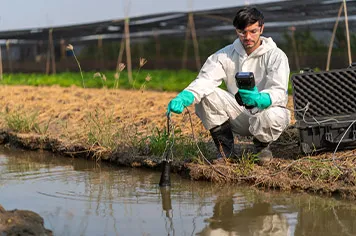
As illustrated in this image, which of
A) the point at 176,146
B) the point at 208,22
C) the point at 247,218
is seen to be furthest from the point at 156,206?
the point at 208,22

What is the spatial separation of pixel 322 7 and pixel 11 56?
36.3 ft

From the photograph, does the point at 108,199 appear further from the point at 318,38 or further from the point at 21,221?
the point at 318,38

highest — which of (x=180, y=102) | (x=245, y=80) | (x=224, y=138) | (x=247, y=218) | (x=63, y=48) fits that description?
(x=63, y=48)

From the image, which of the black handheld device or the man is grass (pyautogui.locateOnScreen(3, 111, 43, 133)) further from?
the black handheld device

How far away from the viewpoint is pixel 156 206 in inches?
181

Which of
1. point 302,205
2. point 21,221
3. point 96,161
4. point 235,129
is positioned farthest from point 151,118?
point 21,221

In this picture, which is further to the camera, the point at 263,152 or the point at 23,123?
the point at 23,123

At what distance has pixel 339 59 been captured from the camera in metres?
14.7

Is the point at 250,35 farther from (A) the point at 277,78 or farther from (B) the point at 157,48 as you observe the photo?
(B) the point at 157,48

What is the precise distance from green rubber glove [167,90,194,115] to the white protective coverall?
85mm

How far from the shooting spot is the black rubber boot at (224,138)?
5.55 metres

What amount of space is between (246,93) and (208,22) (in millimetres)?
12428

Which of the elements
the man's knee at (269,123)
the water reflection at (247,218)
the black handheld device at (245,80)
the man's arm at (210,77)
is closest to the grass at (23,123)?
the man's arm at (210,77)

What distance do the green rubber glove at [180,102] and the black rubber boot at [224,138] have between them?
0.42m
